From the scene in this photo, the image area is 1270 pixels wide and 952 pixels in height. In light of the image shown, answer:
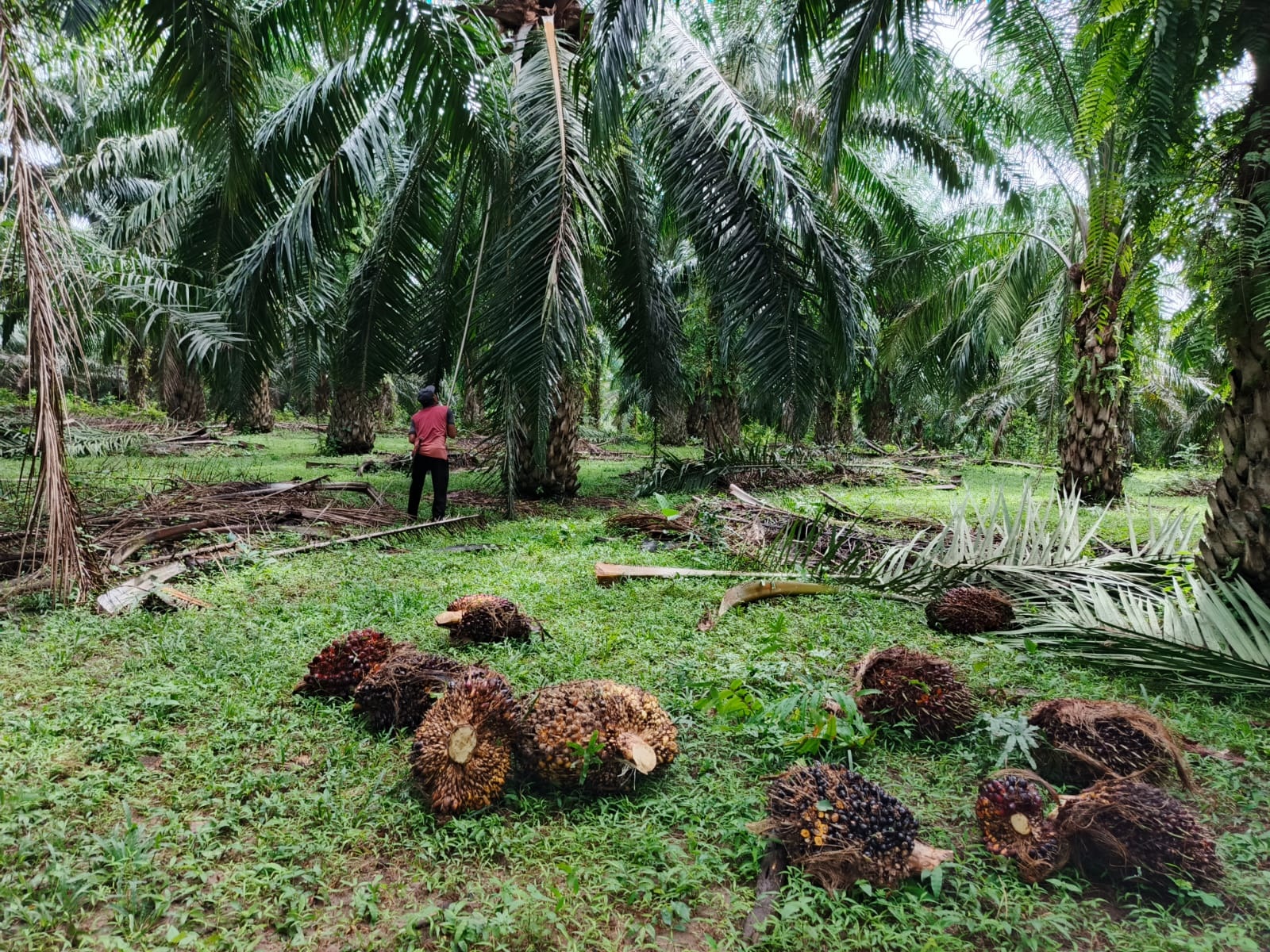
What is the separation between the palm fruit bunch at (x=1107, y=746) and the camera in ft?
6.60

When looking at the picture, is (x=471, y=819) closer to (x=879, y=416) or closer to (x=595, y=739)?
(x=595, y=739)

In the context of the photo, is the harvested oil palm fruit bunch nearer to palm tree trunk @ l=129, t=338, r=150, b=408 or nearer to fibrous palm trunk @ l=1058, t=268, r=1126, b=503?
fibrous palm trunk @ l=1058, t=268, r=1126, b=503

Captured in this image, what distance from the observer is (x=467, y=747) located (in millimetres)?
2041

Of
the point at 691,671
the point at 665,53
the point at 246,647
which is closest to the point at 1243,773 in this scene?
the point at 691,671

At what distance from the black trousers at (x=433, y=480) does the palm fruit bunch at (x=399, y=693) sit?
13.7 ft

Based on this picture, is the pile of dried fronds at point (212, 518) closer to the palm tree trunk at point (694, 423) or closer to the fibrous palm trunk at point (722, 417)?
the fibrous palm trunk at point (722, 417)

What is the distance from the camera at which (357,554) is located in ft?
17.5

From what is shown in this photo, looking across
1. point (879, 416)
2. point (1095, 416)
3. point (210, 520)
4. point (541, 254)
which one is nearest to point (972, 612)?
point (541, 254)

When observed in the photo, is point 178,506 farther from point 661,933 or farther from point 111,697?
point 661,933

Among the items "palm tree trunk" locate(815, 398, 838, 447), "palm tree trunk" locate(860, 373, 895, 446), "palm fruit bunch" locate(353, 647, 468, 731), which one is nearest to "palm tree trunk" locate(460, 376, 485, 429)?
"palm fruit bunch" locate(353, 647, 468, 731)

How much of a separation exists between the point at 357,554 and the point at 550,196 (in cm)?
315

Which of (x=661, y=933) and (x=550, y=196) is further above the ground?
(x=550, y=196)

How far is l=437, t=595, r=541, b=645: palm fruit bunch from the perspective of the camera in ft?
10.9

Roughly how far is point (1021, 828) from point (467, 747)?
1.48 m
